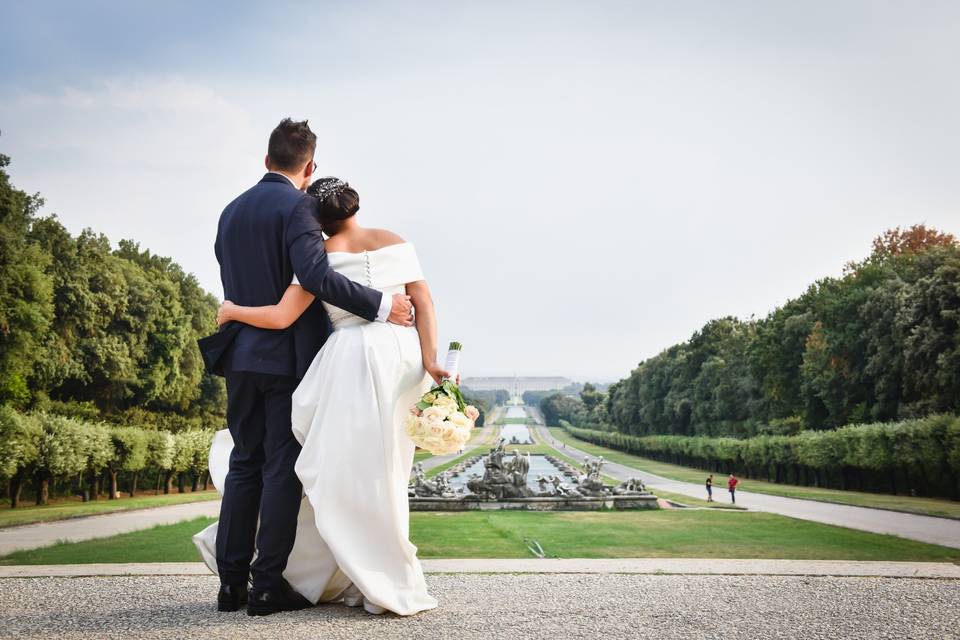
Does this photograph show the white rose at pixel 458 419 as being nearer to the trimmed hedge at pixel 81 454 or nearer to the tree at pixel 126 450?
the trimmed hedge at pixel 81 454

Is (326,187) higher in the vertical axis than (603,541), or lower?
higher

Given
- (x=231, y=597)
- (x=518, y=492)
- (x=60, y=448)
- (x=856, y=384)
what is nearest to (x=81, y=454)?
(x=60, y=448)

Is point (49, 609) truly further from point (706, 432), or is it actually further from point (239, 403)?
point (706, 432)

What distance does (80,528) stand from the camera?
63.1ft

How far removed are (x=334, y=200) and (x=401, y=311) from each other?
2.62 ft

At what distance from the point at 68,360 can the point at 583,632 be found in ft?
118

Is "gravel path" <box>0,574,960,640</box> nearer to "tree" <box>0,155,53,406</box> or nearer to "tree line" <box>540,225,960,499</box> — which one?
"tree" <box>0,155,53,406</box>

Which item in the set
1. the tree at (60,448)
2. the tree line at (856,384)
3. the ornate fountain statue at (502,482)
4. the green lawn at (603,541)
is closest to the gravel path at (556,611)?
the green lawn at (603,541)

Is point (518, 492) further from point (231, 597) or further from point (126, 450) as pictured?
point (231, 597)

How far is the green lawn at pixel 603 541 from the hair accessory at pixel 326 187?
710 cm

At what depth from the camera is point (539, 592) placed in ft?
18.2

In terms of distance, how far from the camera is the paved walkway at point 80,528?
50.8 feet

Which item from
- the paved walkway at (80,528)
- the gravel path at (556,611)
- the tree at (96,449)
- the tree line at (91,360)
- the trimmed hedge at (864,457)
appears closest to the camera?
the gravel path at (556,611)

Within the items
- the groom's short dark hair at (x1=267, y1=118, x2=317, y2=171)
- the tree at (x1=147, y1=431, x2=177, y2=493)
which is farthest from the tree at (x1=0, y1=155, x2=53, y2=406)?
the groom's short dark hair at (x1=267, y1=118, x2=317, y2=171)
